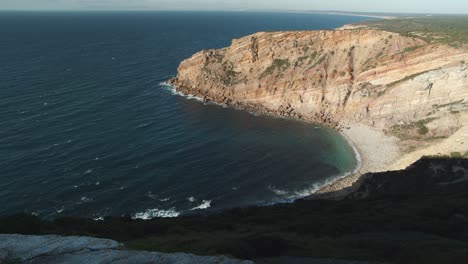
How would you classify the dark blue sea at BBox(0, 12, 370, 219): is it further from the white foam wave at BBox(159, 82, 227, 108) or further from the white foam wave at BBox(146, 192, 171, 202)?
the white foam wave at BBox(159, 82, 227, 108)

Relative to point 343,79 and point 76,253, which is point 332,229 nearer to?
point 76,253

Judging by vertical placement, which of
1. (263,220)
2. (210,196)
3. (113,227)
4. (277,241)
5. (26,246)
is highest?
(26,246)

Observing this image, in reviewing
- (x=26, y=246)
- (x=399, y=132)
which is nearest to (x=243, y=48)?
(x=399, y=132)

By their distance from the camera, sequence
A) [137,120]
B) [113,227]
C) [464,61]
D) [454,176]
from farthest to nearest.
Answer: [137,120], [464,61], [454,176], [113,227]

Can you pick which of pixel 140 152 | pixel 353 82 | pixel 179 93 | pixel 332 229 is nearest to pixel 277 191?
pixel 140 152

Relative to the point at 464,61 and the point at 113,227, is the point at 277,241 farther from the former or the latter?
the point at 464,61

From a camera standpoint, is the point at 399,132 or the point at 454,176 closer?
the point at 454,176

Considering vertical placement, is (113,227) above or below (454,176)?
above
